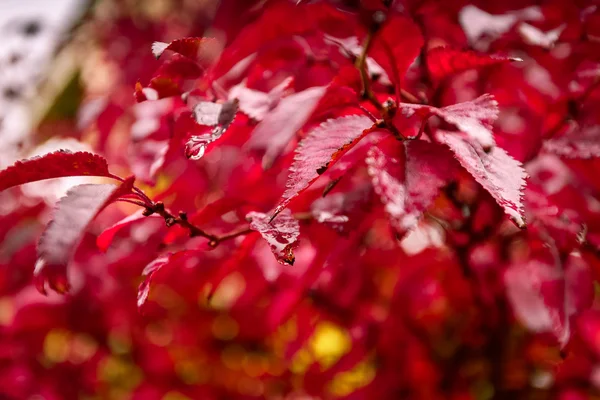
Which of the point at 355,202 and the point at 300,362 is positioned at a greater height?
the point at 355,202

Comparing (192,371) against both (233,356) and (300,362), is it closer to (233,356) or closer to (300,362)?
(233,356)

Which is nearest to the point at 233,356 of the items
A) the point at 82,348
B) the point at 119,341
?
the point at 119,341

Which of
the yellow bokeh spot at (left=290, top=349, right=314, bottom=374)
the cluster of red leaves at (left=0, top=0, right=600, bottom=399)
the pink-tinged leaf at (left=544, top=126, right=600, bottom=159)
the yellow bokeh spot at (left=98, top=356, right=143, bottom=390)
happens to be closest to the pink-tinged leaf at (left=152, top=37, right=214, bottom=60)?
the cluster of red leaves at (left=0, top=0, right=600, bottom=399)

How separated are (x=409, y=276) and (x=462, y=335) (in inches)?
17.8

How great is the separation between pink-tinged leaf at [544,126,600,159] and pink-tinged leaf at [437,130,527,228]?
22cm

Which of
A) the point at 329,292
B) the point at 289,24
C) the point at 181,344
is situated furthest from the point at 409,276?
the point at 181,344

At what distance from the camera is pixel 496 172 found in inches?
17.1

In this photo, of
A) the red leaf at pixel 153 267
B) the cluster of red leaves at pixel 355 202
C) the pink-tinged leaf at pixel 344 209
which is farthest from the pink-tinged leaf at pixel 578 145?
the red leaf at pixel 153 267

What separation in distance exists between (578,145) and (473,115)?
257 mm

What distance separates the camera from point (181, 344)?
72.9 inches

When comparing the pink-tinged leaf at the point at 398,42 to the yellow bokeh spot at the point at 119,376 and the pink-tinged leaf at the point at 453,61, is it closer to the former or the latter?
the pink-tinged leaf at the point at 453,61

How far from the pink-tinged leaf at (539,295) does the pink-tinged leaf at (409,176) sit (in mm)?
311

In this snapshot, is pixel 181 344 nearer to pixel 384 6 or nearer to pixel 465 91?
pixel 465 91

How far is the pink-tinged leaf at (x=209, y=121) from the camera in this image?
1.49 feet
